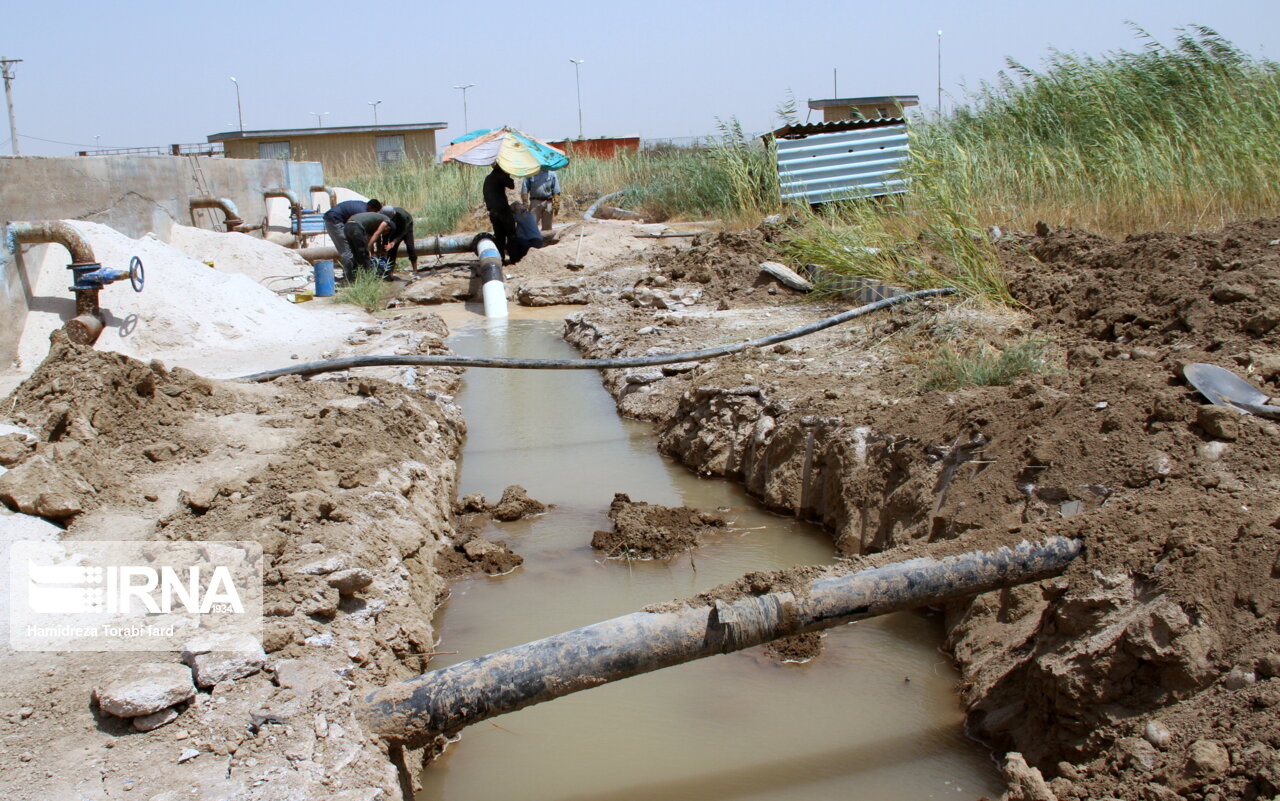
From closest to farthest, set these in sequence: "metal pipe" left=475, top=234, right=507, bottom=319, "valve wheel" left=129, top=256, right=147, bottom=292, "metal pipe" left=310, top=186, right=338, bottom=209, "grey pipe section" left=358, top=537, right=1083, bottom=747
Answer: "grey pipe section" left=358, top=537, right=1083, bottom=747 < "valve wheel" left=129, top=256, right=147, bottom=292 < "metal pipe" left=475, top=234, right=507, bottom=319 < "metal pipe" left=310, top=186, right=338, bottom=209

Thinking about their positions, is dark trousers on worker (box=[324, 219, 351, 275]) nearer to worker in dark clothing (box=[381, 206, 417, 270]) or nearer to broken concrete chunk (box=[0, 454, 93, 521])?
worker in dark clothing (box=[381, 206, 417, 270])

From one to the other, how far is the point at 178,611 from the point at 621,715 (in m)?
1.55

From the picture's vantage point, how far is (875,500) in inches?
180

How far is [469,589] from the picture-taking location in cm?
432

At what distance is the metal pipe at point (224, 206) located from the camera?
40.5 ft

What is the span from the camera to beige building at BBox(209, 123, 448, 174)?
32656 millimetres

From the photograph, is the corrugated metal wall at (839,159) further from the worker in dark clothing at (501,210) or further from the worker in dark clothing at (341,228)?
the worker in dark clothing at (341,228)

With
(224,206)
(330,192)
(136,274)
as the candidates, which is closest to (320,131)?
(330,192)

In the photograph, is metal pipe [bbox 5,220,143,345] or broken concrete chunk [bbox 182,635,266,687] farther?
metal pipe [bbox 5,220,143,345]

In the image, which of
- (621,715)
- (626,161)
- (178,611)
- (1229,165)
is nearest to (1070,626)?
(621,715)

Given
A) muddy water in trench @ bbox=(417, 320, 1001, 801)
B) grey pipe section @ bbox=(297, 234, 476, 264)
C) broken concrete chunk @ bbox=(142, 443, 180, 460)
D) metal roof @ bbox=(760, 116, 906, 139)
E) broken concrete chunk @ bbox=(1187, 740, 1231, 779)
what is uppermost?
metal roof @ bbox=(760, 116, 906, 139)

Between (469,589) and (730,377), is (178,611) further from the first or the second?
(730,377)

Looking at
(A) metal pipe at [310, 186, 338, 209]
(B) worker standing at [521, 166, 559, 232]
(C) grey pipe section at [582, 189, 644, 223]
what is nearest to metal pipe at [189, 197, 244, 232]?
(A) metal pipe at [310, 186, 338, 209]

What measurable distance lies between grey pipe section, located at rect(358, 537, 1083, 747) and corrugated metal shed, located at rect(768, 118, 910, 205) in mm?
8474
